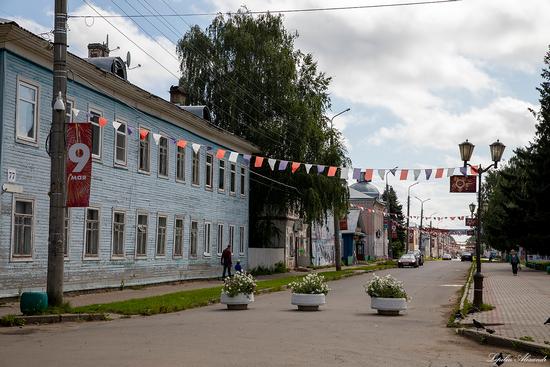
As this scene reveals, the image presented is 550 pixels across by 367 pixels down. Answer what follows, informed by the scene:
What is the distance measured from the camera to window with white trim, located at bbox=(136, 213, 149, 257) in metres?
28.8

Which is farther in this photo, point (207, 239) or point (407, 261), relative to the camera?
point (407, 261)

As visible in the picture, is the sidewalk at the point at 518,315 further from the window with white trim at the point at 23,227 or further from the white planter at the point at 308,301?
the window with white trim at the point at 23,227

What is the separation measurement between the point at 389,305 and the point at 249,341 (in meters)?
6.52

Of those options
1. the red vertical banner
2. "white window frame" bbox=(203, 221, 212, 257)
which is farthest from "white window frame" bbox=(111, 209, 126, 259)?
the red vertical banner

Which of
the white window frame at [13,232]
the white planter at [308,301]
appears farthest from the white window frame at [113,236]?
the white planter at [308,301]

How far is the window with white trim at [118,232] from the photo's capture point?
2691 centimetres

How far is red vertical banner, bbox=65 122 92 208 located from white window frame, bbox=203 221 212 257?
61.8 feet

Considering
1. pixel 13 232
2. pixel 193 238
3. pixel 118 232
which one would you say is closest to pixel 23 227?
pixel 13 232

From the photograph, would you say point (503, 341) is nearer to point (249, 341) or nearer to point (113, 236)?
point (249, 341)

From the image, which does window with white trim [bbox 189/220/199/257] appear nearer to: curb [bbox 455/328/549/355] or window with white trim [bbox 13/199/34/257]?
window with white trim [bbox 13/199/34/257]

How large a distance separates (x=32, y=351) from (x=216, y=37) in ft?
115

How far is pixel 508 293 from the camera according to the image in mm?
27281

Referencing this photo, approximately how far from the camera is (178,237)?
3300 cm

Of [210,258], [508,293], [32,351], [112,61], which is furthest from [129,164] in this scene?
[32,351]
